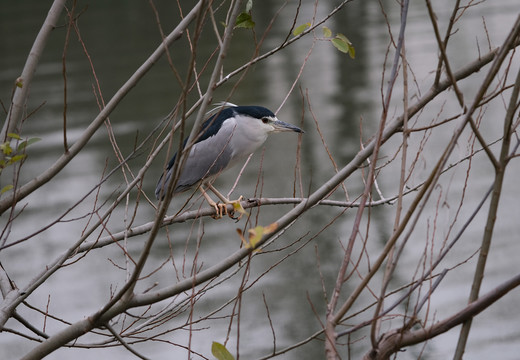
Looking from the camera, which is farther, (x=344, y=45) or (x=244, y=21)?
(x=344, y=45)

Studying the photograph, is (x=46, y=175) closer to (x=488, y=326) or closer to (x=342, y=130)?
(x=488, y=326)

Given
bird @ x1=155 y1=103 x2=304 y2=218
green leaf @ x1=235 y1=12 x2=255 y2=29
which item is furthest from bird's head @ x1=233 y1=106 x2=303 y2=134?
green leaf @ x1=235 y1=12 x2=255 y2=29

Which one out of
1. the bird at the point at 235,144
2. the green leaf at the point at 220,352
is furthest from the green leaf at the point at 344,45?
the bird at the point at 235,144

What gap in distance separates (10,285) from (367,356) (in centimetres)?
131

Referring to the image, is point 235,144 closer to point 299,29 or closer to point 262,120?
point 262,120

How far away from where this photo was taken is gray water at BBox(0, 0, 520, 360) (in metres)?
5.61

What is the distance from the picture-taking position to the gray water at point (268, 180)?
18.4 feet

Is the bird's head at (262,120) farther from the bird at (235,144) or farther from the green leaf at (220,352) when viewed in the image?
the green leaf at (220,352)

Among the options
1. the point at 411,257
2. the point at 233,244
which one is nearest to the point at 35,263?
the point at 233,244

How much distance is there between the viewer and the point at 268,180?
7.95 m

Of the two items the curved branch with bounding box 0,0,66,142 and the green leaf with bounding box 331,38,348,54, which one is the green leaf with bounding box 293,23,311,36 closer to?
the green leaf with bounding box 331,38,348,54

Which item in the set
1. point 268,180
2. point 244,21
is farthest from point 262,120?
point 268,180

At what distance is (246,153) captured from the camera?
12.5ft

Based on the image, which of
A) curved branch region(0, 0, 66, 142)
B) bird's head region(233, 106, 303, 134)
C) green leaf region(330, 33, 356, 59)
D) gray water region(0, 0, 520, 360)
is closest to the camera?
curved branch region(0, 0, 66, 142)
